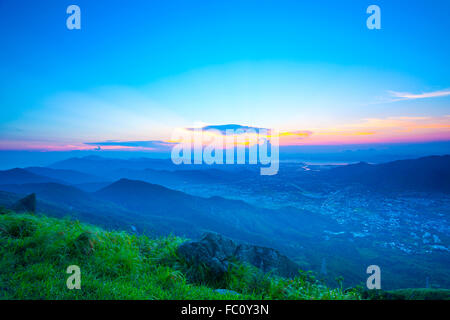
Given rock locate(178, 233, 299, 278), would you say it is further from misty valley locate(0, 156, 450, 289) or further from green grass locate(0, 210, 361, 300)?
misty valley locate(0, 156, 450, 289)

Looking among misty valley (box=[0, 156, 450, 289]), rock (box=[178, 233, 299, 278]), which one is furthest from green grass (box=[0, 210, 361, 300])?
misty valley (box=[0, 156, 450, 289])

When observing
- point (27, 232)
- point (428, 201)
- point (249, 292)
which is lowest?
point (428, 201)

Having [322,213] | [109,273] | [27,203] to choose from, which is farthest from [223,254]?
[322,213]

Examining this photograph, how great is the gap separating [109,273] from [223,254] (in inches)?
100

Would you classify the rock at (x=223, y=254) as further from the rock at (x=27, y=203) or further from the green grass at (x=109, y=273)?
the rock at (x=27, y=203)

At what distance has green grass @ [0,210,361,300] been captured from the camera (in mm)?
3445

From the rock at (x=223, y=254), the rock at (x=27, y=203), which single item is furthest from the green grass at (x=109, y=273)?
the rock at (x=27, y=203)

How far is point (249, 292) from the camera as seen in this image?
4.27m

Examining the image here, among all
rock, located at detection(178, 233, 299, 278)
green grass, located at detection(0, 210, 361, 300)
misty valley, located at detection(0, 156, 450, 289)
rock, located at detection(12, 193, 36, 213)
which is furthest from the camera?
misty valley, located at detection(0, 156, 450, 289)

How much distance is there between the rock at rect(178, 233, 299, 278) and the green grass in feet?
0.62
